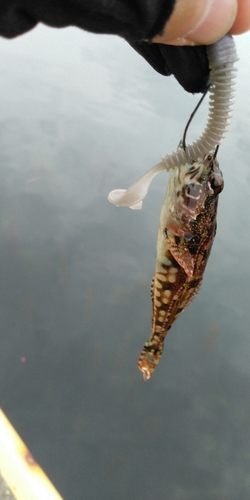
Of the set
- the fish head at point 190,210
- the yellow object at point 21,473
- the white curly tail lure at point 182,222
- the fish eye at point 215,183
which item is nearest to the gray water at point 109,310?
the yellow object at point 21,473

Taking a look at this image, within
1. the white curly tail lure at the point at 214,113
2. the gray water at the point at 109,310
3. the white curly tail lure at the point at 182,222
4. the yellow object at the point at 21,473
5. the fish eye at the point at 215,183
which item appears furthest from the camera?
the gray water at the point at 109,310

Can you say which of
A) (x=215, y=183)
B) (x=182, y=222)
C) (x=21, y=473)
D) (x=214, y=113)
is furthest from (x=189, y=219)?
(x=21, y=473)

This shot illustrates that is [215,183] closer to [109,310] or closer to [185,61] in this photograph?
[185,61]

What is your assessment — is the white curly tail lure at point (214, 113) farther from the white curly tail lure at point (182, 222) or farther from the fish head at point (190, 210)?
the fish head at point (190, 210)

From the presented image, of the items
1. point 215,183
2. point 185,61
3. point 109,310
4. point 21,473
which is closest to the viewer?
point 185,61

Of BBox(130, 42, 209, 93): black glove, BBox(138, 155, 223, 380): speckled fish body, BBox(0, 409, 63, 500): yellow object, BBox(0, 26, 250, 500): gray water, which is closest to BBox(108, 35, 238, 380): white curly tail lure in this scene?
BBox(138, 155, 223, 380): speckled fish body

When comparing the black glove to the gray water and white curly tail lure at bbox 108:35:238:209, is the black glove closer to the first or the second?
white curly tail lure at bbox 108:35:238:209
